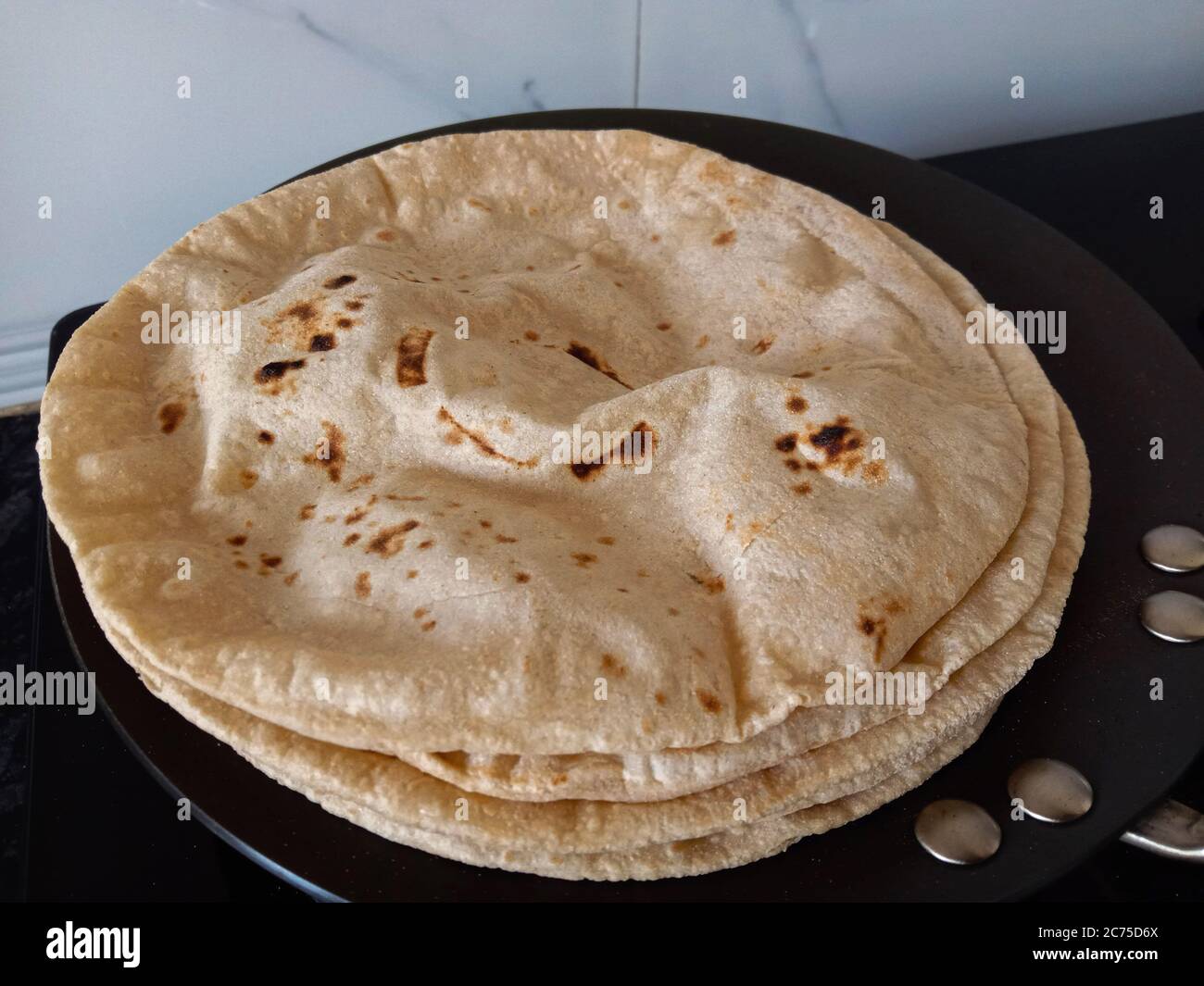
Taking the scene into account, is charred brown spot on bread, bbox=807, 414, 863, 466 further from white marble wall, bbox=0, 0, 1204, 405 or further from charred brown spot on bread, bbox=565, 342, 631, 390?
white marble wall, bbox=0, 0, 1204, 405

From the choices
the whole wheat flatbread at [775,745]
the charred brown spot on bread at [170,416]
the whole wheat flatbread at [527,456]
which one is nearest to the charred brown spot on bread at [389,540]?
the whole wheat flatbread at [527,456]

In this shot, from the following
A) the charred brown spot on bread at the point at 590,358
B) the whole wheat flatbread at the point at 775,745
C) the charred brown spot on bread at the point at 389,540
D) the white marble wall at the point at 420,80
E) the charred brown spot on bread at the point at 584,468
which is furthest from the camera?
the white marble wall at the point at 420,80

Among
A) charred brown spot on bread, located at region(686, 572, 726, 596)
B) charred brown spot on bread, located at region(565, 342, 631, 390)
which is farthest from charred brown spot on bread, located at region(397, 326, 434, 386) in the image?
charred brown spot on bread, located at region(686, 572, 726, 596)

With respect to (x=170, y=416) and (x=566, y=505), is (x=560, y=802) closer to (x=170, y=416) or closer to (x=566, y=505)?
(x=566, y=505)

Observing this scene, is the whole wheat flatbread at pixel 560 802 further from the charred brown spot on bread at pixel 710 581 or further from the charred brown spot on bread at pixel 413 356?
the charred brown spot on bread at pixel 413 356

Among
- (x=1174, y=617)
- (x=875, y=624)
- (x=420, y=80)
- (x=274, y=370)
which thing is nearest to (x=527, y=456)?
(x=274, y=370)
